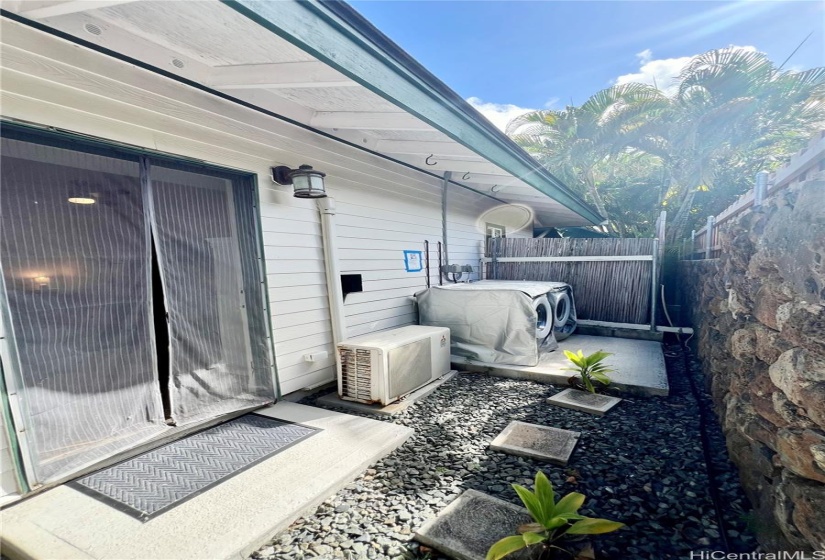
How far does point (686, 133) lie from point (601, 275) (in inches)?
249

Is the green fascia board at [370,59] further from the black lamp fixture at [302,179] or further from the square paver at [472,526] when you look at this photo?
the square paver at [472,526]

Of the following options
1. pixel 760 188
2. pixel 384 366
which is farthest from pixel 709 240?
pixel 384 366

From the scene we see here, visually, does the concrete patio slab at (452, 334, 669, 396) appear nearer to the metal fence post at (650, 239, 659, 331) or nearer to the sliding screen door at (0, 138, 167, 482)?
the metal fence post at (650, 239, 659, 331)

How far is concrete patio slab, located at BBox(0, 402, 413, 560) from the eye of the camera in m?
1.65

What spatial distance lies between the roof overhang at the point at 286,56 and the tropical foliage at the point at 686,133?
7696 millimetres

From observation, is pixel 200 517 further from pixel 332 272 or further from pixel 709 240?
pixel 709 240

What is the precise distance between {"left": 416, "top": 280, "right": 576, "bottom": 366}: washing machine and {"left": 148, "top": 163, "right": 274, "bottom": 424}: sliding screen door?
2.33 meters

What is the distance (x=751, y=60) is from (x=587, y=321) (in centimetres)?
713

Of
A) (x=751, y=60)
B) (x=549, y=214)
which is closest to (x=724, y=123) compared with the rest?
(x=751, y=60)

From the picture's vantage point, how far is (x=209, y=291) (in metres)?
2.91

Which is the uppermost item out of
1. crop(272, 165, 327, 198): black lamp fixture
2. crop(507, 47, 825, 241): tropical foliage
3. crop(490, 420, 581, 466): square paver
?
crop(507, 47, 825, 241): tropical foliage

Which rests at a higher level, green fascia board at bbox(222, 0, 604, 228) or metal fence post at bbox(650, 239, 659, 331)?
green fascia board at bbox(222, 0, 604, 228)

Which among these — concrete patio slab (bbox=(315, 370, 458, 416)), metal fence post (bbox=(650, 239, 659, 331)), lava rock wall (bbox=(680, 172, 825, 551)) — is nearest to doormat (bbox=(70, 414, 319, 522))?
concrete patio slab (bbox=(315, 370, 458, 416))

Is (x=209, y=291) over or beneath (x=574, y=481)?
over
